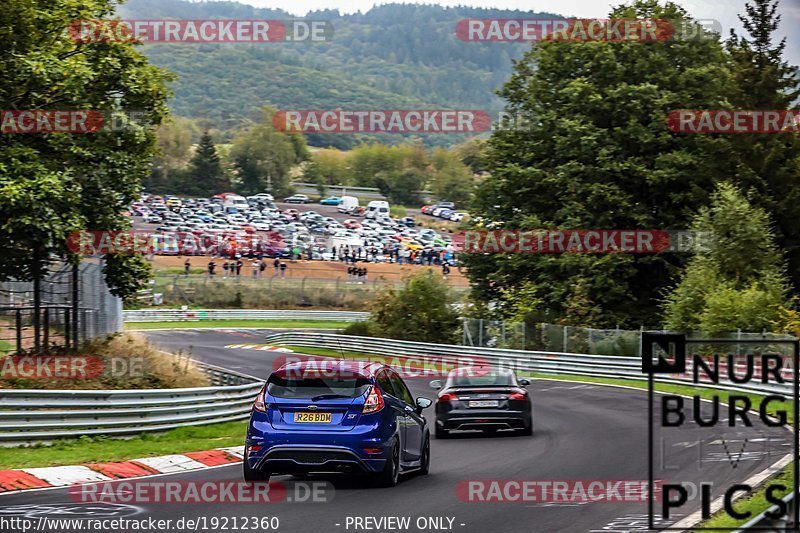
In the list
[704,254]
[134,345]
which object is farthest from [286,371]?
[704,254]

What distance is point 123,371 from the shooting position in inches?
997

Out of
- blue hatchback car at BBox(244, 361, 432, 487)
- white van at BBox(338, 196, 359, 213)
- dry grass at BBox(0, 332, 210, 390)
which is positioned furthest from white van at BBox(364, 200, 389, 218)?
blue hatchback car at BBox(244, 361, 432, 487)

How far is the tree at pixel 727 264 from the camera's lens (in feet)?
137

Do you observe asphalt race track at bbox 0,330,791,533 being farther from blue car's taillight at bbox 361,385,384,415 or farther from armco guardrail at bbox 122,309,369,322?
armco guardrail at bbox 122,309,369,322

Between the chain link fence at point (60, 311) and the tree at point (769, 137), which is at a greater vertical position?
the tree at point (769, 137)

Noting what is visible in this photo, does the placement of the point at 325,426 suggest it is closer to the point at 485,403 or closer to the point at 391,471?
the point at 391,471

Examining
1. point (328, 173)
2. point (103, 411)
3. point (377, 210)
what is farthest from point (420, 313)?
point (328, 173)

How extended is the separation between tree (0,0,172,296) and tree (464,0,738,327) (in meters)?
24.5

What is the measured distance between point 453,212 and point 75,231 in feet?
419

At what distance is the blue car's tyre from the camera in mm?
13523

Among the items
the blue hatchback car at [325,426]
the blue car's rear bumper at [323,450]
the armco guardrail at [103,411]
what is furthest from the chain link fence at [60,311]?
the blue car's rear bumper at [323,450]

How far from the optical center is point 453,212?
150750 millimetres

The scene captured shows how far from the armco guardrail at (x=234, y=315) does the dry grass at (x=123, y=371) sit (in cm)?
4093

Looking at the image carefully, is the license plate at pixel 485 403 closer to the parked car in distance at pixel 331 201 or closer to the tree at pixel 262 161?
the parked car in distance at pixel 331 201
